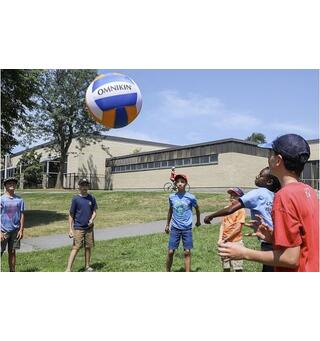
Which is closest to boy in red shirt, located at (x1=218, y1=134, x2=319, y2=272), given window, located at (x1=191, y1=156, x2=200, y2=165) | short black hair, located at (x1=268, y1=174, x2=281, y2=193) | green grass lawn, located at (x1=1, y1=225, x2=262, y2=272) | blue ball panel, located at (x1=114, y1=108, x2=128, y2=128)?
short black hair, located at (x1=268, y1=174, x2=281, y2=193)

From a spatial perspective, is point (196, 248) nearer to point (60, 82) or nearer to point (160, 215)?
point (160, 215)

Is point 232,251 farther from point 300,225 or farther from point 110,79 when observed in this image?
point 110,79

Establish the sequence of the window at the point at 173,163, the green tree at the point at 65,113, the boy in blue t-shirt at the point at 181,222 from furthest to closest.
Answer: the green tree at the point at 65,113, the window at the point at 173,163, the boy in blue t-shirt at the point at 181,222

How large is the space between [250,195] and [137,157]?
102 ft

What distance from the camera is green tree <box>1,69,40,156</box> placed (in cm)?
1519

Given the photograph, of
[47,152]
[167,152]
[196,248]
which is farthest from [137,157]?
[196,248]

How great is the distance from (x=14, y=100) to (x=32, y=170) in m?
32.4

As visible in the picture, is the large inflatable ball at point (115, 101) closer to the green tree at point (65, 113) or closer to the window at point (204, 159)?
the window at point (204, 159)

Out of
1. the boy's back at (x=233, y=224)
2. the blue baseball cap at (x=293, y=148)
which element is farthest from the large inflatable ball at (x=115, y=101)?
the blue baseball cap at (x=293, y=148)

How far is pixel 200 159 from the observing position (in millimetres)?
29719

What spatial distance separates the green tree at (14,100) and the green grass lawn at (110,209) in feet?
11.4

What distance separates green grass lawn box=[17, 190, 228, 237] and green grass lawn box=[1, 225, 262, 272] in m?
3.53

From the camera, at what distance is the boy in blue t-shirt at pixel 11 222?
7090mm

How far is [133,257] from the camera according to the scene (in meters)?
8.52
